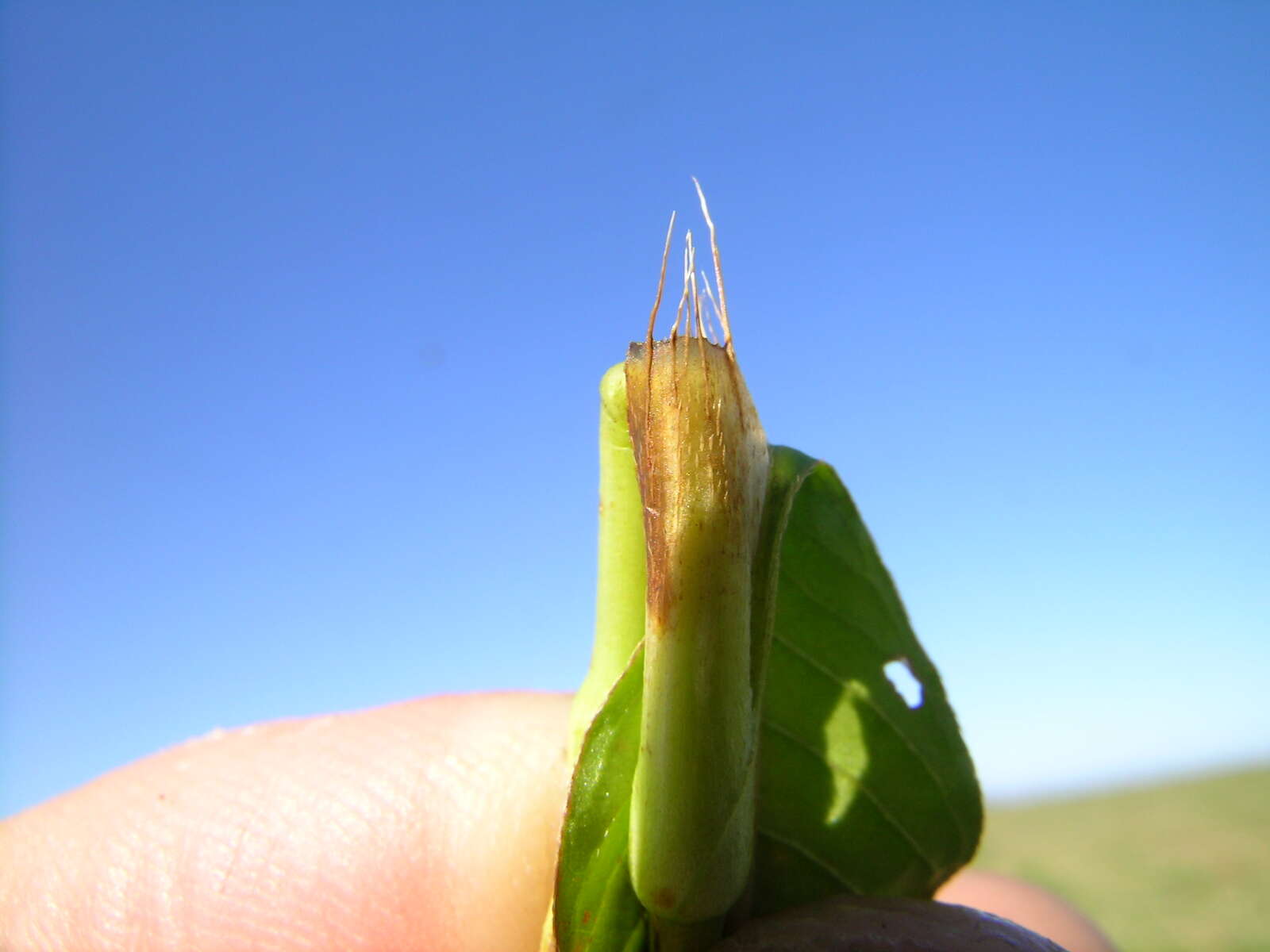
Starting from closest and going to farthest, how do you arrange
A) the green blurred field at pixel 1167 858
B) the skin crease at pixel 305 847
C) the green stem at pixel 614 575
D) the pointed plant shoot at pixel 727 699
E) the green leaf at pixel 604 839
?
the pointed plant shoot at pixel 727 699 < the green leaf at pixel 604 839 < the green stem at pixel 614 575 < the skin crease at pixel 305 847 < the green blurred field at pixel 1167 858

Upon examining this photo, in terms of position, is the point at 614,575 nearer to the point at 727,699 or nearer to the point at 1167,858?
the point at 727,699

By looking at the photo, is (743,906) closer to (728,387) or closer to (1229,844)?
(728,387)

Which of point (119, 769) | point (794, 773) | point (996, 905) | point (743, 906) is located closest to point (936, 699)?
point (794, 773)

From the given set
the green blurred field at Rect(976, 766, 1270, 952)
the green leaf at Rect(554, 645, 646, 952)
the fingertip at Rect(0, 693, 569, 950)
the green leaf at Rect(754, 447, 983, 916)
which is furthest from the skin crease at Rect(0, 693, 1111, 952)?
the green blurred field at Rect(976, 766, 1270, 952)

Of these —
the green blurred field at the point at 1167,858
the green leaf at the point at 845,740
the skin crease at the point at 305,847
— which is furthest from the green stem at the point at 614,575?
the green blurred field at the point at 1167,858

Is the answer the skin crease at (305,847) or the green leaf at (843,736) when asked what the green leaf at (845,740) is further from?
the skin crease at (305,847)

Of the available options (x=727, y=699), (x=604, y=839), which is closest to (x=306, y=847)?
(x=604, y=839)

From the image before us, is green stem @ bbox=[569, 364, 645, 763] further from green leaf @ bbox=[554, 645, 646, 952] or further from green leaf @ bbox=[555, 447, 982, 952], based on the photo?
green leaf @ bbox=[555, 447, 982, 952]
